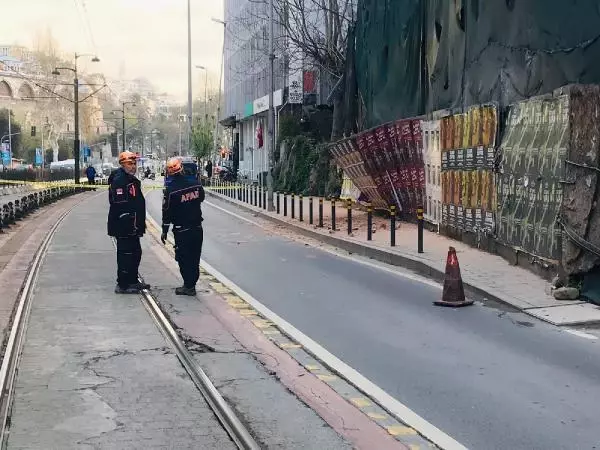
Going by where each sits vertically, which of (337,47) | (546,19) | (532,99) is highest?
(337,47)

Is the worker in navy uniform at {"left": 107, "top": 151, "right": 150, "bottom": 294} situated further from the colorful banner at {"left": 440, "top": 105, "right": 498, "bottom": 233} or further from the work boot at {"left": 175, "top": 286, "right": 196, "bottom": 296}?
the colorful banner at {"left": 440, "top": 105, "right": 498, "bottom": 233}

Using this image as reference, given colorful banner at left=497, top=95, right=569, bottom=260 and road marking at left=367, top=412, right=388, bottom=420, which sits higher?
colorful banner at left=497, top=95, right=569, bottom=260

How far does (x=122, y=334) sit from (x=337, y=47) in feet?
94.7

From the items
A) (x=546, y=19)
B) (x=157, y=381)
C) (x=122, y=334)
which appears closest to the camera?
(x=157, y=381)

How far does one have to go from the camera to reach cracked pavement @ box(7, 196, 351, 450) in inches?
213

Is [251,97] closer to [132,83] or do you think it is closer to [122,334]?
[122,334]

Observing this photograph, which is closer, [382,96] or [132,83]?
[382,96]

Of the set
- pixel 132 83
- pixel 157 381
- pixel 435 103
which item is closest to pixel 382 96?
pixel 435 103

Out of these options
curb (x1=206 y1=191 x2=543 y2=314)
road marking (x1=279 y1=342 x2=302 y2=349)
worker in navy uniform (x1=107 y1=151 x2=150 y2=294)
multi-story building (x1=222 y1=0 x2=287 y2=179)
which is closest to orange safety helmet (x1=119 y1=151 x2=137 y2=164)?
worker in navy uniform (x1=107 y1=151 x2=150 y2=294)

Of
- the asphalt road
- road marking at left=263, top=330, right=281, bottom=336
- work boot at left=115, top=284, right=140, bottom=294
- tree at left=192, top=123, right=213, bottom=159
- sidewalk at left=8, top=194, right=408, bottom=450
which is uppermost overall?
tree at left=192, top=123, right=213, bottom=159

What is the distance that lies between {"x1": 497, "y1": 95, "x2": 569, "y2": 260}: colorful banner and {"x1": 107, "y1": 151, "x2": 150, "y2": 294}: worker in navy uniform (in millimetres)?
5567

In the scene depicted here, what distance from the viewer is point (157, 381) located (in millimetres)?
6785

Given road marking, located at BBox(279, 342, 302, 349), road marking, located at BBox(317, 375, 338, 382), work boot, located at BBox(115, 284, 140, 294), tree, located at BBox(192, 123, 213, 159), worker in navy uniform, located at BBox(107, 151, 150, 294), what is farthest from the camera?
tree, located at BBox(192, 123, 213, 159)

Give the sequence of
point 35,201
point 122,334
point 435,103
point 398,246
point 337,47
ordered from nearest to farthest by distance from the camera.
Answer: point 122,334, point 398,246, point 435,103, point 35,201, point 337,47
